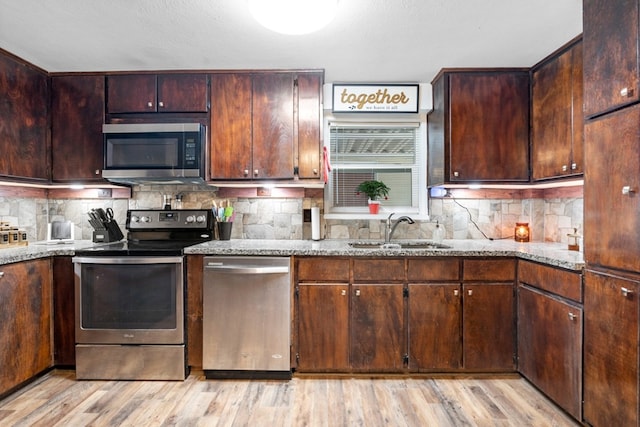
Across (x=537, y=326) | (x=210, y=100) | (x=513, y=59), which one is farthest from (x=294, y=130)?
(x=537, y=326)

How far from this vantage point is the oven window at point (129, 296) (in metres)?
2.36

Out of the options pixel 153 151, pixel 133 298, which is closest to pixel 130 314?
pixel 133 298

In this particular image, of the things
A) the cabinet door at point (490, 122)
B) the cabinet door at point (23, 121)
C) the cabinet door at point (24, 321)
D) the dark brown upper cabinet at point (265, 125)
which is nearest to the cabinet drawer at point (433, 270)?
the cabinet door at point (490, 122)

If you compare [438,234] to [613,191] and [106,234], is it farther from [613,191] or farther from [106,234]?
[106,234]

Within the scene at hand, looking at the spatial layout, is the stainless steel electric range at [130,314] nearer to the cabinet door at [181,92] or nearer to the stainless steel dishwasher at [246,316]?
the stainless steel dishwasher at [246,316]

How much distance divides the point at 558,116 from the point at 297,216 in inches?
84.2

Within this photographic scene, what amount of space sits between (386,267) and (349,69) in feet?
5.18

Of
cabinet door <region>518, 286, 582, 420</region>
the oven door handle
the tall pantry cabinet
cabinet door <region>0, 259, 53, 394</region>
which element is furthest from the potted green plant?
cabinet door <region>0, 259, 53, 394</region>

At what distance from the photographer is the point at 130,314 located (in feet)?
7.75

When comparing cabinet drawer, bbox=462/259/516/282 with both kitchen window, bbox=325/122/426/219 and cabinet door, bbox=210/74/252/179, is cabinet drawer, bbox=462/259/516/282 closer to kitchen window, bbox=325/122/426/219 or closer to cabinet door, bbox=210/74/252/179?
kitchen window, bbox=325/122/426/219

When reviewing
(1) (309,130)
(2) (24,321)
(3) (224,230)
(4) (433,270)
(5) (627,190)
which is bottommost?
(2) (24,321)

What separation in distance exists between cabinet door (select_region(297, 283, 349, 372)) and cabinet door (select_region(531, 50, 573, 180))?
1.75 m

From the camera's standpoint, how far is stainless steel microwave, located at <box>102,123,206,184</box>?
2592mm

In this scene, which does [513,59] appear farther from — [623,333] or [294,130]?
[623,333]
